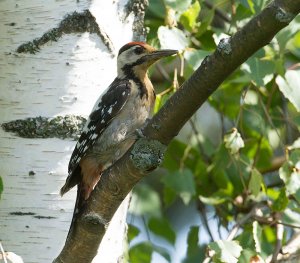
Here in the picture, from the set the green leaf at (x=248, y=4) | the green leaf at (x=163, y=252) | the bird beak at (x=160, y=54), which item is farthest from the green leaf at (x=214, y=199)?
the green leaf at (x=248, y=4)

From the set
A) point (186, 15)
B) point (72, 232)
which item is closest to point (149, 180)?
point (186, 15)

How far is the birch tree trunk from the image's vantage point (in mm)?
3006

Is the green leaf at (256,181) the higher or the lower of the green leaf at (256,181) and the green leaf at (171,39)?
the lower

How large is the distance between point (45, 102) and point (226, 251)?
0.85 metres

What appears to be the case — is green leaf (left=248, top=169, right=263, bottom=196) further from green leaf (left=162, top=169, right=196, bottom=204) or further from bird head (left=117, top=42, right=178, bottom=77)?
bird head (left=117, top=42, right=178, bottom=77)

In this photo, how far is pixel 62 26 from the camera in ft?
10.2

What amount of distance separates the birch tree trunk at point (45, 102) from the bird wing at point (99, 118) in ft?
0.13

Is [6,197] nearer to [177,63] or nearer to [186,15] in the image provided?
[186,15]

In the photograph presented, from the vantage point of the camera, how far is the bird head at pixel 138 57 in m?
3.46

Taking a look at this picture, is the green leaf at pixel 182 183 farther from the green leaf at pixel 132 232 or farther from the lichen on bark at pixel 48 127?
the lichen on bark at pixel 48 127

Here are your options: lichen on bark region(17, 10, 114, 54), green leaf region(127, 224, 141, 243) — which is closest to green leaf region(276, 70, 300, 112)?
lichen on bark region(17, 10, 114, 54)

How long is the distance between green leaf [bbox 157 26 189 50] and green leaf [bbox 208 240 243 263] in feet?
2.69

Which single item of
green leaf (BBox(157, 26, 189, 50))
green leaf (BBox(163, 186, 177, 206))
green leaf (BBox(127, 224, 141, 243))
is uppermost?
green leaf (BBox(157, 26, 189, 50))

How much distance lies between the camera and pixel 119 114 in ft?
11.6
